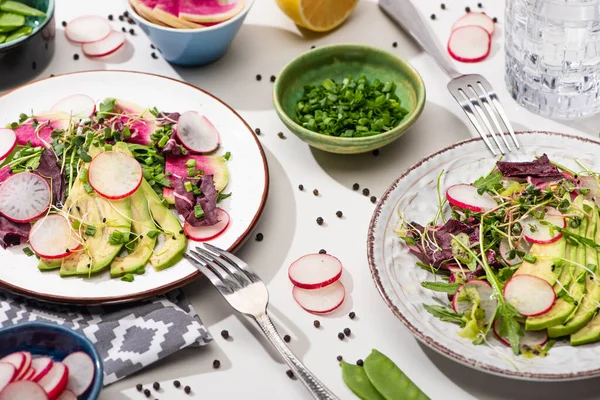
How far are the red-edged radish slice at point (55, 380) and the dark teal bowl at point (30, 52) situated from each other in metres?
1.64

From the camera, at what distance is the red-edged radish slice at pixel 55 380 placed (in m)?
2.00

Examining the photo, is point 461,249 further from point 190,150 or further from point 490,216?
point 190,150

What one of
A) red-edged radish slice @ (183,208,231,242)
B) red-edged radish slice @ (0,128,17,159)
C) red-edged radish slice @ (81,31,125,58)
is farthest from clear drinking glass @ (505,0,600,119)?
red-edged radish slice @ (0,128,17,159)

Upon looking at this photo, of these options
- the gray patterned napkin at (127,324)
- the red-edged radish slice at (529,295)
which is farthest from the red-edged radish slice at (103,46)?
the red-edged radish slice at (529,295)

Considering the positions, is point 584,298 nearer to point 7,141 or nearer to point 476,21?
point 476,21

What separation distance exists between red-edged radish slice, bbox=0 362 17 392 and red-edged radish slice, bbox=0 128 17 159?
3.57 ft

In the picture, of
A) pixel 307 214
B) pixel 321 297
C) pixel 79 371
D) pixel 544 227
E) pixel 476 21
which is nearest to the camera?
pixel 79 371

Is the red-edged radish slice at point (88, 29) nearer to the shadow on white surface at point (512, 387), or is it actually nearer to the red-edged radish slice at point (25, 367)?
the red-edged radish slice at point (25, 367)

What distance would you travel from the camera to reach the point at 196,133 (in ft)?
9.64

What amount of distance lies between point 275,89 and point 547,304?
4.53ft

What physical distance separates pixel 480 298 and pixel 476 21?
176cm

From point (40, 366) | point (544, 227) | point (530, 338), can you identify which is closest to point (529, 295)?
point (530, 338)

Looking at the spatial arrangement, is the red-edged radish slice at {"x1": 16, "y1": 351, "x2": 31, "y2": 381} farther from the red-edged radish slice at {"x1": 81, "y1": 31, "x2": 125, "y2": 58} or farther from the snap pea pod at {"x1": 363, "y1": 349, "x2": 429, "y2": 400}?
the red-edged radish slice at {"x1": 81, "y1": 31, "x2": 125, "y2": 58}

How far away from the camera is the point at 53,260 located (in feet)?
8.26
